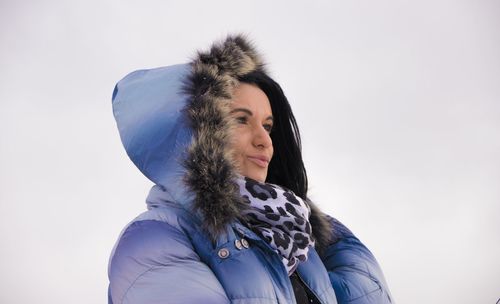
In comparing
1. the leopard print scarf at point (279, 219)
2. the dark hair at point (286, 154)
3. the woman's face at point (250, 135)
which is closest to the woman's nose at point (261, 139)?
the woman's face at point (250, 135)

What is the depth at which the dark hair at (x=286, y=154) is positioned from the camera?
293cm

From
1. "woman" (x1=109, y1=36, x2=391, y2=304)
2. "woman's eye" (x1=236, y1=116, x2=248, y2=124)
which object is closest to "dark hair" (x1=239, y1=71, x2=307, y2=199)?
"woman" (x1=109, y1=36, x2=391, y2=304)

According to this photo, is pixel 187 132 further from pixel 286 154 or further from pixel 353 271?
pixel 353 271

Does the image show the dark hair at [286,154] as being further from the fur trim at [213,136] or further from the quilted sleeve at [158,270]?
the quilted sleeve at [158,270]

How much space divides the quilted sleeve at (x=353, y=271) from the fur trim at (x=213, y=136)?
71cm

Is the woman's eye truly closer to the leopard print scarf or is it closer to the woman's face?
the woman's face

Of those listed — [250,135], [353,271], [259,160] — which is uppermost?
[250,135]

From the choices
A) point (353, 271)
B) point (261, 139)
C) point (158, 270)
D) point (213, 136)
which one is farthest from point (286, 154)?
Result: point (158, 270)

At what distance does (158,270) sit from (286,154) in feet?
4.31

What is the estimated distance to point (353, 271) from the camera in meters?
2.63

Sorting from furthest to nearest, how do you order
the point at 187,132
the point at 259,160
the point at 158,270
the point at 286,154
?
the point at 286,154 < the point at 259,160 < the point at 187,132 < the point at 158,270

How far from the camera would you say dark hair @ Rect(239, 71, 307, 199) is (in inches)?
115

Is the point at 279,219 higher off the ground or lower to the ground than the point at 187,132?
lower

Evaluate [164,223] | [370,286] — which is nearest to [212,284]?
[164,223]
